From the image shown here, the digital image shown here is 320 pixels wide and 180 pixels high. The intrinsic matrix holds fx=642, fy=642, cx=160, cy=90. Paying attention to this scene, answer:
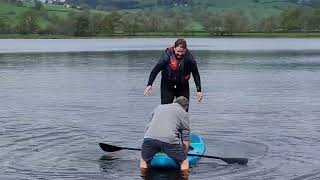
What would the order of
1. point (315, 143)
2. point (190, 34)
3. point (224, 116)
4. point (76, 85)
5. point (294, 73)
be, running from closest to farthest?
point (315, 143), point (224, 116), point (76, 85), point (294, 73), point (190, 34)

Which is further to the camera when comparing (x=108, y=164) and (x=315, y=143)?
(x=315, y=143)

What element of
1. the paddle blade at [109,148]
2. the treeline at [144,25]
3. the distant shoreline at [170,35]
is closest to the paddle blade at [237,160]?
the paddle blade at [109,148]

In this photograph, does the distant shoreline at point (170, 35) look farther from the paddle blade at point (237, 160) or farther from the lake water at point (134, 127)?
the paddle blade at point (237, 160)

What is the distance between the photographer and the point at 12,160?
46.5ft

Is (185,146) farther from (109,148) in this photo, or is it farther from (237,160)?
(109,148)

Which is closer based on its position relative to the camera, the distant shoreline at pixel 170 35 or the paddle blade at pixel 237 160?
the paddle blade at pixel 237 160

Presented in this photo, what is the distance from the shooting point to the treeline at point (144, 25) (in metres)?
174

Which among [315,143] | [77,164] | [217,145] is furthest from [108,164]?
[315,143]

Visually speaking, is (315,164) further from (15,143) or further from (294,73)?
(294,73)

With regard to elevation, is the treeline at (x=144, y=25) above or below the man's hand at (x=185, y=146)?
below

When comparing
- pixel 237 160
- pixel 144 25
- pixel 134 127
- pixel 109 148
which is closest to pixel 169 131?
pixel 237 160

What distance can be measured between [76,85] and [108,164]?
20.2 meters

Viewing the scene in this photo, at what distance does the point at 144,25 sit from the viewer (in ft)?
587

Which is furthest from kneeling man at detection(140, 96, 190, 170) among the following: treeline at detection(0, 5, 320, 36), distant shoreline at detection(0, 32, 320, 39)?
treeline at detection(0, 5, 320, 36)
